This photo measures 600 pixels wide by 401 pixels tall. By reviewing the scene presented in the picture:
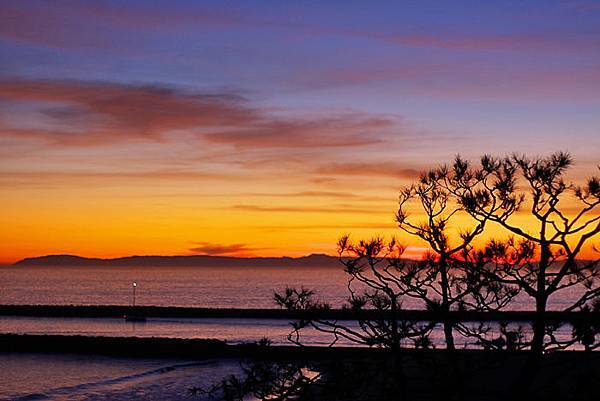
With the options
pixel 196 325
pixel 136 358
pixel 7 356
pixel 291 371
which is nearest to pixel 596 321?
pixel 291 371

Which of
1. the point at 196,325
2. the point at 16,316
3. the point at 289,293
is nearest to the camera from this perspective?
the point at 289,293

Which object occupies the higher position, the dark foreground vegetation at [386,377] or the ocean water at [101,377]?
the dark foreground vegetation at [386,377]

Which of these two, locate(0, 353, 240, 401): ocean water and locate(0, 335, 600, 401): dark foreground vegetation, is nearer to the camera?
locate(0, 335, 600, 401): dark foreground vegetation

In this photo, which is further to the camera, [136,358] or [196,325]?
[196,325]

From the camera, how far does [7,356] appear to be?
41.5 metres

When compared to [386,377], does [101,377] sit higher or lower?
lower

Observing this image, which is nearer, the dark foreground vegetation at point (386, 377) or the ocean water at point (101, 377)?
the dark foreground vegetation at point (386, 377)

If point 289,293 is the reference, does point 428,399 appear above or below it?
below

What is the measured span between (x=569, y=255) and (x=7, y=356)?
1562 inches

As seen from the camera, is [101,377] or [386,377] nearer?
[386,377]

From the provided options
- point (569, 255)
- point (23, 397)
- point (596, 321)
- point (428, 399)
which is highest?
point (569, 255)

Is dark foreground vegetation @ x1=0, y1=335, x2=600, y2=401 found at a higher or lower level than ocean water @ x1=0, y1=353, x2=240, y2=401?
higher

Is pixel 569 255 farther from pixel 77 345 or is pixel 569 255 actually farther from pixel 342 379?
pixel 77 345

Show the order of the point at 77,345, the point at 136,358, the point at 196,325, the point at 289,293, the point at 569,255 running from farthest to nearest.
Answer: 1. the point at 196,325
2. the point at 77,345
3. the point at 136,358
4. the point at 289,293
5. the point at 569,255
